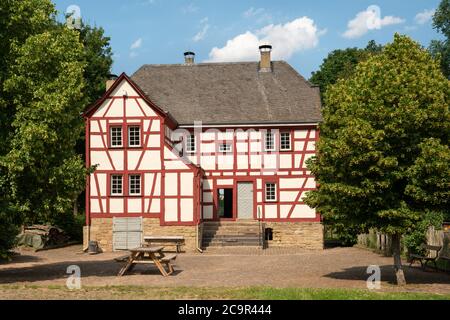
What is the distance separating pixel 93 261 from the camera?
2473 cm

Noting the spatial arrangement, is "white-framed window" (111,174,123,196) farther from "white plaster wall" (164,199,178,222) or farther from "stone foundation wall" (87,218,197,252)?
"white plaster wall" (164,199,178,222)

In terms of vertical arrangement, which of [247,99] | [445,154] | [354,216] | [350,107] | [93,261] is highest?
[247,99]

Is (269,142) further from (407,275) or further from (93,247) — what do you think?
(407,275)

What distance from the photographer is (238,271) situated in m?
20.2

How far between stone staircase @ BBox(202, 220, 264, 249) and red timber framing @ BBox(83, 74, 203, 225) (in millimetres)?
1487

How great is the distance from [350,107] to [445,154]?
118 inches

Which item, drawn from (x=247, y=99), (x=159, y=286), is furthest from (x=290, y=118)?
(x=159, y=286)

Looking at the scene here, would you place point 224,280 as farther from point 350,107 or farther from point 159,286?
point 350,107

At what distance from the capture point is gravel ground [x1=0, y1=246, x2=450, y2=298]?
1680 centimetres

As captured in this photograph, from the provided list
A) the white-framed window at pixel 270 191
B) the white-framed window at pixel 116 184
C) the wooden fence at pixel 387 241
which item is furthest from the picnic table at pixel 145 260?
the white-framed window at pixel 270 191

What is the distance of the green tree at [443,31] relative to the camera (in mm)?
48131

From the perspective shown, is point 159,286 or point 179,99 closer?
point 159,286

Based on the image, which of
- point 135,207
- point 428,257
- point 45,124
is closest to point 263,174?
point 135,207
